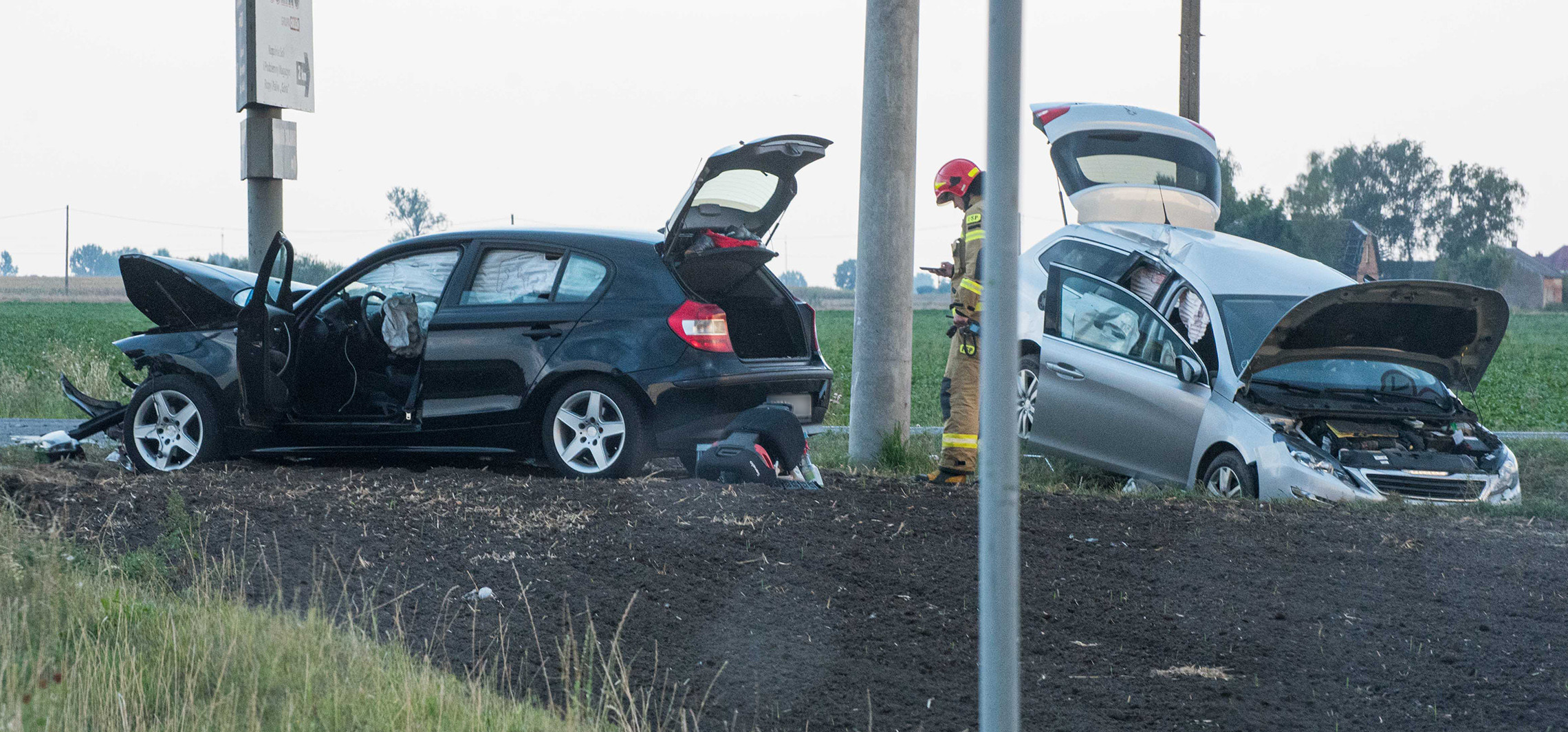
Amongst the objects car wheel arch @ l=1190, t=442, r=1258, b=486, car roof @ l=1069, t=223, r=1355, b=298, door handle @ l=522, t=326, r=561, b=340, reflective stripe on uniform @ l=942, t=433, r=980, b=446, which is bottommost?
Result: car wheel arch @ l=1190, t=442, r=1258, b=486

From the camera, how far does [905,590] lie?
5242 millimetres

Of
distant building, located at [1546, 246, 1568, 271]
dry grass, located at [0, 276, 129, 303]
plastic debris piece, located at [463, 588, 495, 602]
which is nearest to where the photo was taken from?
plastic debris piece, located at [463, 588, 495, 602]

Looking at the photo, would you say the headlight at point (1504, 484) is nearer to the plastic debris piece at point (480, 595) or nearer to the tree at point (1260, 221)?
the plastic debris piece at point (480, 595)

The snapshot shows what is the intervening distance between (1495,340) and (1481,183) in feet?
292

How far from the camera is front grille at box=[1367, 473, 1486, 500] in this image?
7773 millimetres

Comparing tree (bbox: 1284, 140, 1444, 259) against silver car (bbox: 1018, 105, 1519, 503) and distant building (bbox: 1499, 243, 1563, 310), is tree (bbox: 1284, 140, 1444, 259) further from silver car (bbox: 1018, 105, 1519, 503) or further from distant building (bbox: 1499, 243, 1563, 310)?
silver car (bbox: 1018, 105, 1519, 503)

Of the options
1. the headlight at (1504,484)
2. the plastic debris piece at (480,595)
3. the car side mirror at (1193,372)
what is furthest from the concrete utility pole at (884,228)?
the plastic debris piece at (480,595)

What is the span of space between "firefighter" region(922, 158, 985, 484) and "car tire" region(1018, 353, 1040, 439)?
79 cm

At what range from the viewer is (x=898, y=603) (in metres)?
5.06

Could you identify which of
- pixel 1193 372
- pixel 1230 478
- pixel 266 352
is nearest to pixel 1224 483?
pixel 1230 478

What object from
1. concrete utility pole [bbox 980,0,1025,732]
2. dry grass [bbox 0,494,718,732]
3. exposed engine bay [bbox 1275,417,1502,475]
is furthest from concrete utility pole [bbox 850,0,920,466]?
concrete utility pole [bbox 980,0,1025,732]

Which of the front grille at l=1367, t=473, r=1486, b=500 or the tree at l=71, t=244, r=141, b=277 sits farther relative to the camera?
the tree at l=71, t=244, r=141, b=277

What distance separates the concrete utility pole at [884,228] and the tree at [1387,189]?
8442cm

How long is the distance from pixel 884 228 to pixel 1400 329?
3.43 m
